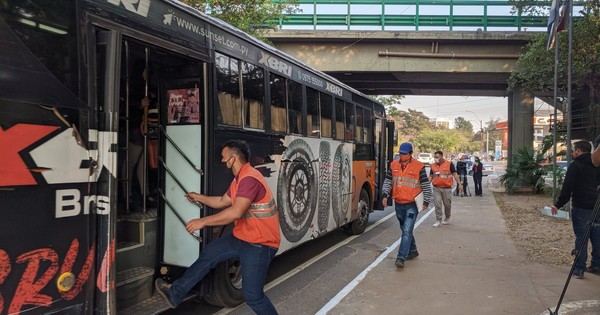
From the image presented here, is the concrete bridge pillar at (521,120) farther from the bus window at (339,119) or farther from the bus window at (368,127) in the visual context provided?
the bus window at (339,119)

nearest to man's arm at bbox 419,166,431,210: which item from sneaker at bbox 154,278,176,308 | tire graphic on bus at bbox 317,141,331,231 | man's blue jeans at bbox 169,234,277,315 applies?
tire graphic on bus at bbox 317,141,331,231

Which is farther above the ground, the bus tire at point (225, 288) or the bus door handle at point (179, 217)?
the bus door handle at point (179, 217)

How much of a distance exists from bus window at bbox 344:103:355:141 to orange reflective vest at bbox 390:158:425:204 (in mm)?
1726

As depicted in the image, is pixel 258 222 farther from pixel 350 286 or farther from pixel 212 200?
pixel 350 286

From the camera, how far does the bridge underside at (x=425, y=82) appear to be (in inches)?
789

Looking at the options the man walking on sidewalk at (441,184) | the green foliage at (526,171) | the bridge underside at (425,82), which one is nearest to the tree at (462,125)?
the bridge underside at (425,82)

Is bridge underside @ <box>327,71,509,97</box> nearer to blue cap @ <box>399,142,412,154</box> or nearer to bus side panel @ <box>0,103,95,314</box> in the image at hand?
blue cap @ <box>399,142,412,154</box>

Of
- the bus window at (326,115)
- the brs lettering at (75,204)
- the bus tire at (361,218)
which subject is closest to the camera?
the brs lettering at (75,204)

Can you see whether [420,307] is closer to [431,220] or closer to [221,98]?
[221,98]

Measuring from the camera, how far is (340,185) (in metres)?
7.98

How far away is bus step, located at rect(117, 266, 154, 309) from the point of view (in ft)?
12.7

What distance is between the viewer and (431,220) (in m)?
11.7

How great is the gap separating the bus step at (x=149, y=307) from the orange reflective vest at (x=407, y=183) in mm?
3915

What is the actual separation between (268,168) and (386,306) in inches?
83.6
